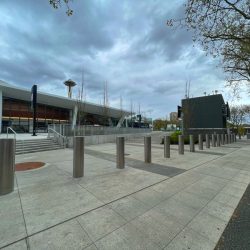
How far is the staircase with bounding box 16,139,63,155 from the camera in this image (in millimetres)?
11363

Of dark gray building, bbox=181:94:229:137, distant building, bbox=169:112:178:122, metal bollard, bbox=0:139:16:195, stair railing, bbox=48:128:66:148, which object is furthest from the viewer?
distant building, bbox=169:112:178:122

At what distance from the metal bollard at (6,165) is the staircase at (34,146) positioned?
7.75 meters

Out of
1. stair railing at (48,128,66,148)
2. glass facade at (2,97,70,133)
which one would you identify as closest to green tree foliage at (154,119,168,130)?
glass facade at (2,97,70,133)

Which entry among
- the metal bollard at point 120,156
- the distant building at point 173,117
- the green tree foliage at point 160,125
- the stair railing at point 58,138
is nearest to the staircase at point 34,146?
the stair railing at point 58,138

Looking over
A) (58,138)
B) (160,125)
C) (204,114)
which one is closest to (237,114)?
(204,114)

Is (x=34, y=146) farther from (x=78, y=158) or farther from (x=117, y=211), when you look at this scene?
(x=117, y=211)

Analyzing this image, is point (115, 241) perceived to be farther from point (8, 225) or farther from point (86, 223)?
point (8, 225)

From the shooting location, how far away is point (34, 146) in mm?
12391

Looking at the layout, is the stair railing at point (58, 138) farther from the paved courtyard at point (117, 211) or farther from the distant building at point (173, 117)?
the distant building at point (173, 117)

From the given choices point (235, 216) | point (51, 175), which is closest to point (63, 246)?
point (235, 216)

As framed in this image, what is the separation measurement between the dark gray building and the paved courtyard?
21.5 metres

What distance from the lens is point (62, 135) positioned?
48.8ft

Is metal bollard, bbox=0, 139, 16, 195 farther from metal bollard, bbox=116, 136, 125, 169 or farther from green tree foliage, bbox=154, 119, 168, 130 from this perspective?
green tree foliage, bbox=154, 119, 168, 130

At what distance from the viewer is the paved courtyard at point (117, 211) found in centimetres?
247
